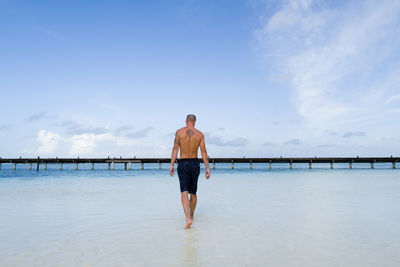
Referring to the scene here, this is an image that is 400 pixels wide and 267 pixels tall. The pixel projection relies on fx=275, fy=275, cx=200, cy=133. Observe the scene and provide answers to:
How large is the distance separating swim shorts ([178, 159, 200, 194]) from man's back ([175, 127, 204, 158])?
13 centimetres

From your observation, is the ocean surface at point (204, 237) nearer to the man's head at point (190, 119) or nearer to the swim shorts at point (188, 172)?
the swim shorts at point (188, 172)

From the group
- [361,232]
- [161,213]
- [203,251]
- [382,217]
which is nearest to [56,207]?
[161,213]

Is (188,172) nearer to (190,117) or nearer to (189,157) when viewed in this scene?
(189,157)

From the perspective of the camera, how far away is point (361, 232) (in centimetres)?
432

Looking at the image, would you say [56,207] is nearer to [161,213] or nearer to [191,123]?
[161,213]

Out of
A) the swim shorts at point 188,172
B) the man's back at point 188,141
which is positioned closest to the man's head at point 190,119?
the man's back at point 188,141

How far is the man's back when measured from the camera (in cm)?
495

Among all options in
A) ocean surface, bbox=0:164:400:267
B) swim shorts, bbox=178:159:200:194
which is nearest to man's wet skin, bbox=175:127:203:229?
swim shorts, bbox=178:159:200:194

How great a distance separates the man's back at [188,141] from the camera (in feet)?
16.2

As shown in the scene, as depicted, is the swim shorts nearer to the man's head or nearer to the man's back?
the man's back

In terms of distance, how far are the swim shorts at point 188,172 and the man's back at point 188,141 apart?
0.13m

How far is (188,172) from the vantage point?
4855 mm

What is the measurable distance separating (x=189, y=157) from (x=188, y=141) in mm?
288

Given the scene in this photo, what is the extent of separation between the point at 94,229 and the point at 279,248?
3001 mm
